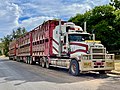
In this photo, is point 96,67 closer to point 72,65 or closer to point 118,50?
point 72,65

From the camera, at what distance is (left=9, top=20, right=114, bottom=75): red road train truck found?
52.7 feet

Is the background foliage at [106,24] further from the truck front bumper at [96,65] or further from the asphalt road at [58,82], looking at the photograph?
the asphalt road at [58,82]

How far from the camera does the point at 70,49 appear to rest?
1811 cm

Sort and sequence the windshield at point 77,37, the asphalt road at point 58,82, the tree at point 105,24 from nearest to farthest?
the asphalt road at point 58,82 < the windshield at point 77,37 < the tree at point 105,24

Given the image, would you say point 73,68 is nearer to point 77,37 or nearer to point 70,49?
point 70,49

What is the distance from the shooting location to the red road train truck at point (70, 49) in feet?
52.7

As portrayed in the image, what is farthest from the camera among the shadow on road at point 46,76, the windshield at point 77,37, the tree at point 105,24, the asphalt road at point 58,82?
the tree at point 105,24

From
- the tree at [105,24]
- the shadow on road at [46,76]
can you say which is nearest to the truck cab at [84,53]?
the shadow on road at [46,76]

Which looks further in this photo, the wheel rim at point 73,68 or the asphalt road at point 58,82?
the wheel rim at point 73,68

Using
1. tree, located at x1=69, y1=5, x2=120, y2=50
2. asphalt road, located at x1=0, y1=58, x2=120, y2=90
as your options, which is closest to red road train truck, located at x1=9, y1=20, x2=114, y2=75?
asphalt road, located at x1=0, y1=58, x2=120, y2=90

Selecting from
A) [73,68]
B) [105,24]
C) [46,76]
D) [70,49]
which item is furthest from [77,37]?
[105,24]

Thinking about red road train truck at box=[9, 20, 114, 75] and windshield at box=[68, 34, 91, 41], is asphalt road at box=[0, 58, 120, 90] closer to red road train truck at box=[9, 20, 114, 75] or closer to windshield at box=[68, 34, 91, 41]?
red road train truck at box=[9, 20, 114, 75]

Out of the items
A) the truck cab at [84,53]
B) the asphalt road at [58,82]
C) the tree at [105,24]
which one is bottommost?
the asphalt road at [58,82]

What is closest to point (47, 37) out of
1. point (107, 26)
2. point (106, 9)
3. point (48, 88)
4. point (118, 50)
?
point (48, 88)
